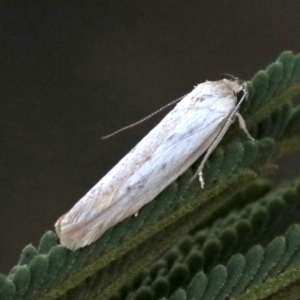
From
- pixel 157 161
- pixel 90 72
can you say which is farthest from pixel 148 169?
pixel 90 72

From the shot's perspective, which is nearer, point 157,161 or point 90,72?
point 157,161

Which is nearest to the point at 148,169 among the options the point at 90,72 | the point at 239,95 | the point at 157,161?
the point at 157,161

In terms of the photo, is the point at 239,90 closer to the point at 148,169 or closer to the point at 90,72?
the point at 148,169

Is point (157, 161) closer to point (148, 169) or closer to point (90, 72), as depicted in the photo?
point (148, 169)

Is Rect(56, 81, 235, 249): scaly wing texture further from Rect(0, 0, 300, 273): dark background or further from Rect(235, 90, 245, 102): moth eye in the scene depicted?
Rect(0, 0, 300, 273): dark background

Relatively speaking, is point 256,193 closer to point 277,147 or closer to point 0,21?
point 277,147
